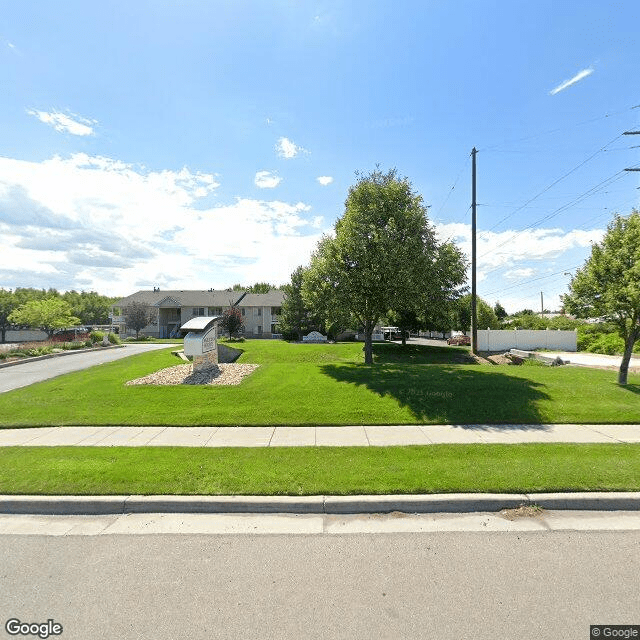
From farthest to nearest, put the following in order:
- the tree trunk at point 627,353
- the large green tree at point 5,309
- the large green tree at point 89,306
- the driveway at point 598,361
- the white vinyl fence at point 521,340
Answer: the large green tree at point 89,306 < the large green tree at point 5,309 < the white vinyl fence at point 521,340 < the driveway at point 598,361 < the tree trunk at point 627,353

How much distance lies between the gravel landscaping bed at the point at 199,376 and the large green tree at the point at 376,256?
15.1 ft

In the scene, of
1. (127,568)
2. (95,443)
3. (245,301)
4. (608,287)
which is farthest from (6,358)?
(245,301)

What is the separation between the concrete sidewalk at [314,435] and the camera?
7.16 m

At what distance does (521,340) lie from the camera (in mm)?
29938

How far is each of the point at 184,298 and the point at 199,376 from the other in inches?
1957

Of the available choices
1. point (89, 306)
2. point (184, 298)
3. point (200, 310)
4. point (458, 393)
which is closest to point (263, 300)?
point (200, 310)

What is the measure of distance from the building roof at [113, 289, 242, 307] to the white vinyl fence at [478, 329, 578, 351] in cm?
3745

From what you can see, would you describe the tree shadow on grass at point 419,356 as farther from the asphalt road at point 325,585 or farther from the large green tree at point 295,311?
the asphalt road at point 325,585

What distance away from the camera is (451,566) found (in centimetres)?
363

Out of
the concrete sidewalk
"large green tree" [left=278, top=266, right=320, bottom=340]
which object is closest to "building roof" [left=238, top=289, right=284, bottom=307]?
"large green tree" [left=278, top=266, right=320, bottom=340]

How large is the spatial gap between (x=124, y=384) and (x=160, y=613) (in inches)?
401

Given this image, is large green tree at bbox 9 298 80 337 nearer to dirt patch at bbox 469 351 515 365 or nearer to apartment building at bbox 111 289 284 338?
apartment building at bbox 111 289 284 338

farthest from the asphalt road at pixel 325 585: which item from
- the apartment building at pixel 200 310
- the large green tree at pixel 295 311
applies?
the apartment building at pixel 200 310

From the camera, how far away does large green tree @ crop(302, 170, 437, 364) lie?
533 inches
